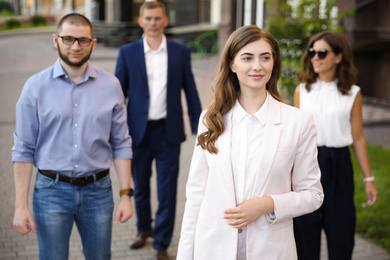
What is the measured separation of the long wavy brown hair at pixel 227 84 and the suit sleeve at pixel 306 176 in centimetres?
29

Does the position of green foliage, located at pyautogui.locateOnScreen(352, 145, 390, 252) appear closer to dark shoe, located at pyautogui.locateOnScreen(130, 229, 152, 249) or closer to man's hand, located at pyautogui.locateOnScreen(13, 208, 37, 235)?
dark shoe, located at pyautogui.locateOnScreen(130, 229, 152, 249)

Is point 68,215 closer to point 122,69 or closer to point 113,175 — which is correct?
point 122,69

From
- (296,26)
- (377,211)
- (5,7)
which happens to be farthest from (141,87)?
(5,7)

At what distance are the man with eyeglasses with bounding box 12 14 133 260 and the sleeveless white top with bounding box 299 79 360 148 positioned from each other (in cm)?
158

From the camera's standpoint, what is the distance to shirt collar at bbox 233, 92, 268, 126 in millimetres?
2598

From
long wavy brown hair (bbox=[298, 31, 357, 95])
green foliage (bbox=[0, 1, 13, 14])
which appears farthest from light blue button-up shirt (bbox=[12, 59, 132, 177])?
green foliage (bbox=[0, 1, 13, 14])

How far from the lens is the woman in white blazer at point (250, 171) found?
253 centimetres

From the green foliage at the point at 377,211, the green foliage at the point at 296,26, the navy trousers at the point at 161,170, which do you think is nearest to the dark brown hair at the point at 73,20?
the navy trousers at the point at 161,170

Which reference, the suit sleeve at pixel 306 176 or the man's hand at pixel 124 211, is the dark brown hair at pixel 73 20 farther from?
the suit sleeve at pixel 306 176

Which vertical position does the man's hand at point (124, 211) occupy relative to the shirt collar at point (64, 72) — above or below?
below

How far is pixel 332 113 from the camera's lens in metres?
3.94

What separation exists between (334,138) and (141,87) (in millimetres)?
1878

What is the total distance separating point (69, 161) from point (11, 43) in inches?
1084

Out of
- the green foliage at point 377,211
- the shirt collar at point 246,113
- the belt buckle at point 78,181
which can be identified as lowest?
the green foliage at point 377,211
